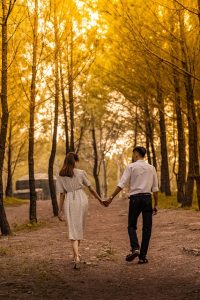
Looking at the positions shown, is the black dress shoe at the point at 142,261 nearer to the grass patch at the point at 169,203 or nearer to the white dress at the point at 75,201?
the white dress at the point at 75,201

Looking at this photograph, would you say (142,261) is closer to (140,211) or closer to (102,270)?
(102,270)

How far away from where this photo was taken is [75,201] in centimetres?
883

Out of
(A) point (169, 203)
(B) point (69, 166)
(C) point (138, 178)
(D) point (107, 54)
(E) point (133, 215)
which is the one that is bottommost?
(A) point (169, 203)

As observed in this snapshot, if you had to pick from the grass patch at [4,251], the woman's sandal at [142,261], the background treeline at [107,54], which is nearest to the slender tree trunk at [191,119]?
the background treeline at [107,54]

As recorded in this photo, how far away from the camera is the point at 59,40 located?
1650 cm

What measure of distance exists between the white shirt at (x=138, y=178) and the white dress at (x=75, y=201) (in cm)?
67

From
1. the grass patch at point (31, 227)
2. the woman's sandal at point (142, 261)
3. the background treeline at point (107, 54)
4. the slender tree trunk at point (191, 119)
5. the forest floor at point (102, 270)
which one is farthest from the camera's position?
the grass patch at point (31, 227)

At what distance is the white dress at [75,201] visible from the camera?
882 centimetres

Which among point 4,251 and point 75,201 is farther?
point 4,251

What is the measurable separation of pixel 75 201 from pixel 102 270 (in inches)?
47.9

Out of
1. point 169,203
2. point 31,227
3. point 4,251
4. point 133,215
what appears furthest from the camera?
point 169,203

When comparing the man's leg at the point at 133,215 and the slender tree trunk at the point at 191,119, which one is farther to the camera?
the slender tree trunk at the point at 191,119

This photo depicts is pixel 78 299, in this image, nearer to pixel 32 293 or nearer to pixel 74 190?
pixel 32 293

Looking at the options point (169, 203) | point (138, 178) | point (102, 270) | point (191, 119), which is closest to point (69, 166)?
point (138, 178)
